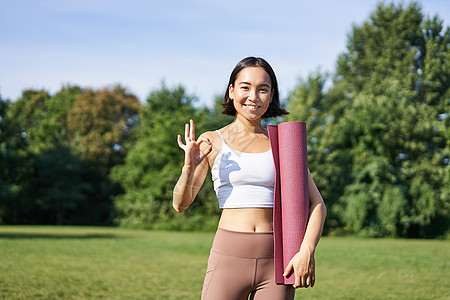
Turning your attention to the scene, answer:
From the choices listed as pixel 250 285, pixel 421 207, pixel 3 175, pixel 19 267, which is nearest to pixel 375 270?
pixel 19 267

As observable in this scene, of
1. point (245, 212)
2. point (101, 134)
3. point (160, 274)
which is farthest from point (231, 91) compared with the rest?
point (101, 134)

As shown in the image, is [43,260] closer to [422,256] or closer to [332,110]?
[422,256]

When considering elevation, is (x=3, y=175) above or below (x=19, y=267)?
above

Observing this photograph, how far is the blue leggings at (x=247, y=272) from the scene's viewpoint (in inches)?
101

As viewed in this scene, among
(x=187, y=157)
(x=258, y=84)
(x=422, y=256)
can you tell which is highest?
(x=258, y=84)

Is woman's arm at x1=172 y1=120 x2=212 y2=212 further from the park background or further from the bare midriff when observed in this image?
the park background

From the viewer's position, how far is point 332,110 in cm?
3644

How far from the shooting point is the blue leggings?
2574 mm

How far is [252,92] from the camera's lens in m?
2.76

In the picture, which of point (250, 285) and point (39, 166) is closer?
point (250, 285)

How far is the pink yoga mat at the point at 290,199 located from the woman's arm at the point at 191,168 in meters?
0.41

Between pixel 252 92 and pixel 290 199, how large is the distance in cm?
62

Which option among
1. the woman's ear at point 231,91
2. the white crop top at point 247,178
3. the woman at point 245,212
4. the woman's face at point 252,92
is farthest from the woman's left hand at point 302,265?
the woman's ear at point 231,91

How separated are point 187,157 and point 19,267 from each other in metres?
11.7
